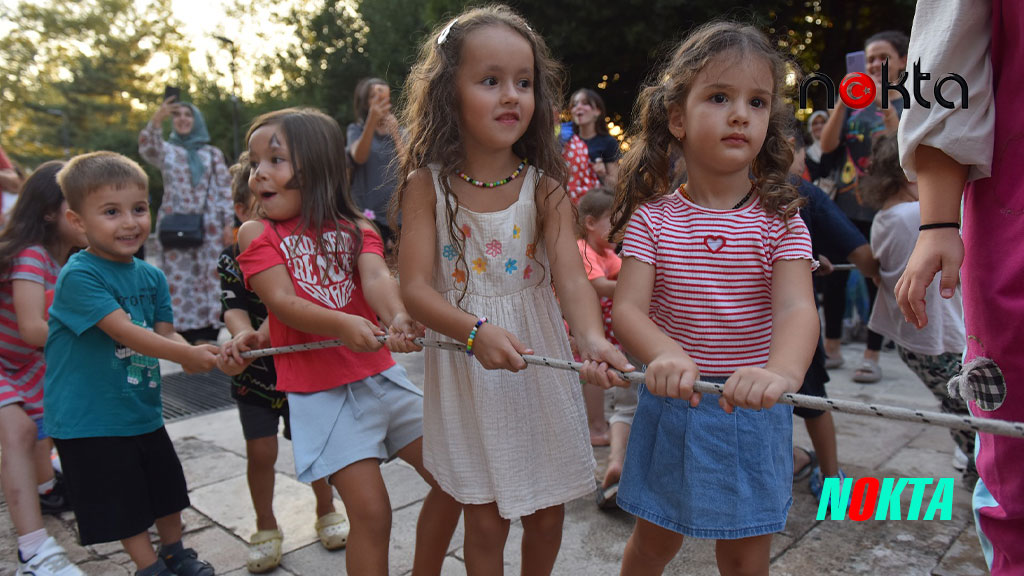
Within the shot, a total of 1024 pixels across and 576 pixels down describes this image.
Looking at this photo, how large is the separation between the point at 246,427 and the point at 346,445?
2.69 feet

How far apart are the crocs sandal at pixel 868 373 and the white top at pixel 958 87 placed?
3.73 meters

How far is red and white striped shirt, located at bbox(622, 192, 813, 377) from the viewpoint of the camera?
173 cm

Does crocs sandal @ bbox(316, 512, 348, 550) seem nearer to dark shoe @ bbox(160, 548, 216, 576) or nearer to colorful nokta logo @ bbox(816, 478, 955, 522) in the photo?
dark shoe @ bbox(160, 548, 216, 576)

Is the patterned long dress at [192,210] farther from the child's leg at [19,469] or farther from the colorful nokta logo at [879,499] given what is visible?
the colorful nokta logo at [879,499]

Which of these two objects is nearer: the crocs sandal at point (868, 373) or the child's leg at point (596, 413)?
the child's leg at point (596, 413)

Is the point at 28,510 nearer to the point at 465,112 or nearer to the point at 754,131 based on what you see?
the point at 465,112

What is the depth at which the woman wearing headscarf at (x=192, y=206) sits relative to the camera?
6113 mm

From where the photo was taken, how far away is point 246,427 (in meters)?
2.79

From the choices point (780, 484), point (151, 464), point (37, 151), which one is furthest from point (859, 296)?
point (37, 151)

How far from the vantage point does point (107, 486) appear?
2420mm

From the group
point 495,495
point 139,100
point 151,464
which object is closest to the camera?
point 495,495

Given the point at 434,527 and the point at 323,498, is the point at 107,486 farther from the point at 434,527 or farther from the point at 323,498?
the point at 434,527

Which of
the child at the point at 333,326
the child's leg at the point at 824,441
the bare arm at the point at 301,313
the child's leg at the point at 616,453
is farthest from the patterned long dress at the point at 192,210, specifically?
the child's leg at the point at 824,441

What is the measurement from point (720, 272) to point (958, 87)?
2.00 feet
